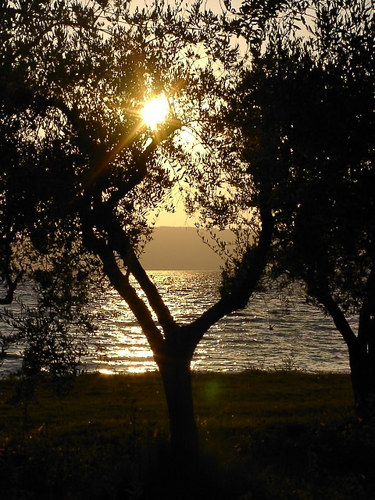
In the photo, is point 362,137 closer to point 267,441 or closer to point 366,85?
point 366,85

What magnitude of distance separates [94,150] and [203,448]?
26.1 feet

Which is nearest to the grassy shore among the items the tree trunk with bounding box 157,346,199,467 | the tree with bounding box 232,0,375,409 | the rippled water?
the tree trunk with bounding box 157,346,199,467

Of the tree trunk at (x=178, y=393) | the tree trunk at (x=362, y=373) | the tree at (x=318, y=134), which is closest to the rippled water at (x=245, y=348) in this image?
the tree trunk at (x=362, y=373)

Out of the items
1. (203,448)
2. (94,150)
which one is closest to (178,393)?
(203,448)

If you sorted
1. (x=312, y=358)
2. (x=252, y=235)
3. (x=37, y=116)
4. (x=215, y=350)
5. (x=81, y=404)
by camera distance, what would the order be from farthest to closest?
(x=215, y=350), (x=312, y=358), (x=81, y=404), (x=252, y=235), (x=37, y=116)

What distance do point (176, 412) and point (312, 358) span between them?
54.0 meters

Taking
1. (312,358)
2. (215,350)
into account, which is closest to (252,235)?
(312,358)

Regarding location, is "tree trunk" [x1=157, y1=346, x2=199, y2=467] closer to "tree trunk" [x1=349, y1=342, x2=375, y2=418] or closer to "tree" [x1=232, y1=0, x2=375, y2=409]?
"tree" [x1=232, y1=0, x2=375, y2=409]

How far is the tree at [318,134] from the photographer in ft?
43.4

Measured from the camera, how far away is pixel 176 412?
1569 centimetres

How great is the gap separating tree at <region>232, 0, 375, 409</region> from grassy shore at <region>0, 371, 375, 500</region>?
200 inches

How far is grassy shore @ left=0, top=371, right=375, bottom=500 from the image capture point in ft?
42.5

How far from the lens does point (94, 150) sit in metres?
13.5

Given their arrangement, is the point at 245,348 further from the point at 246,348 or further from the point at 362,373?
the point at 362,373
